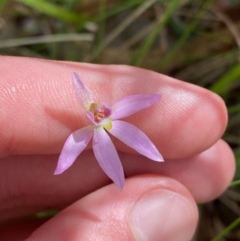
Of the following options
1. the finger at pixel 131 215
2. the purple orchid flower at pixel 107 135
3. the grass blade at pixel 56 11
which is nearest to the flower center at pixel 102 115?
the purple orchid flower at pixel 107 135

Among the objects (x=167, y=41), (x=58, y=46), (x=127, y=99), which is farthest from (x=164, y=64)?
(x=127, y=99)

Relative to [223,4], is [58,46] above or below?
below

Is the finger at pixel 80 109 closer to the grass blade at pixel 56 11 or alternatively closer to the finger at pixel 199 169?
the finger at pixel 199 169

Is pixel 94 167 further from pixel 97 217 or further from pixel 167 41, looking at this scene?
pixel 167 41

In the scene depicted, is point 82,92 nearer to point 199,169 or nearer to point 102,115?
point 102,115

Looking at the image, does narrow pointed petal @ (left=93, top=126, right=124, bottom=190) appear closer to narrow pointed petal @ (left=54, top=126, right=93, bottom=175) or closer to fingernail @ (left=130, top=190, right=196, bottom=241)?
narrow pointed petal @ (left=54, top=126, right=93, bottom=175)

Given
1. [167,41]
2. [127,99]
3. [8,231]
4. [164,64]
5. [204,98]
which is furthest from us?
[167,41]
